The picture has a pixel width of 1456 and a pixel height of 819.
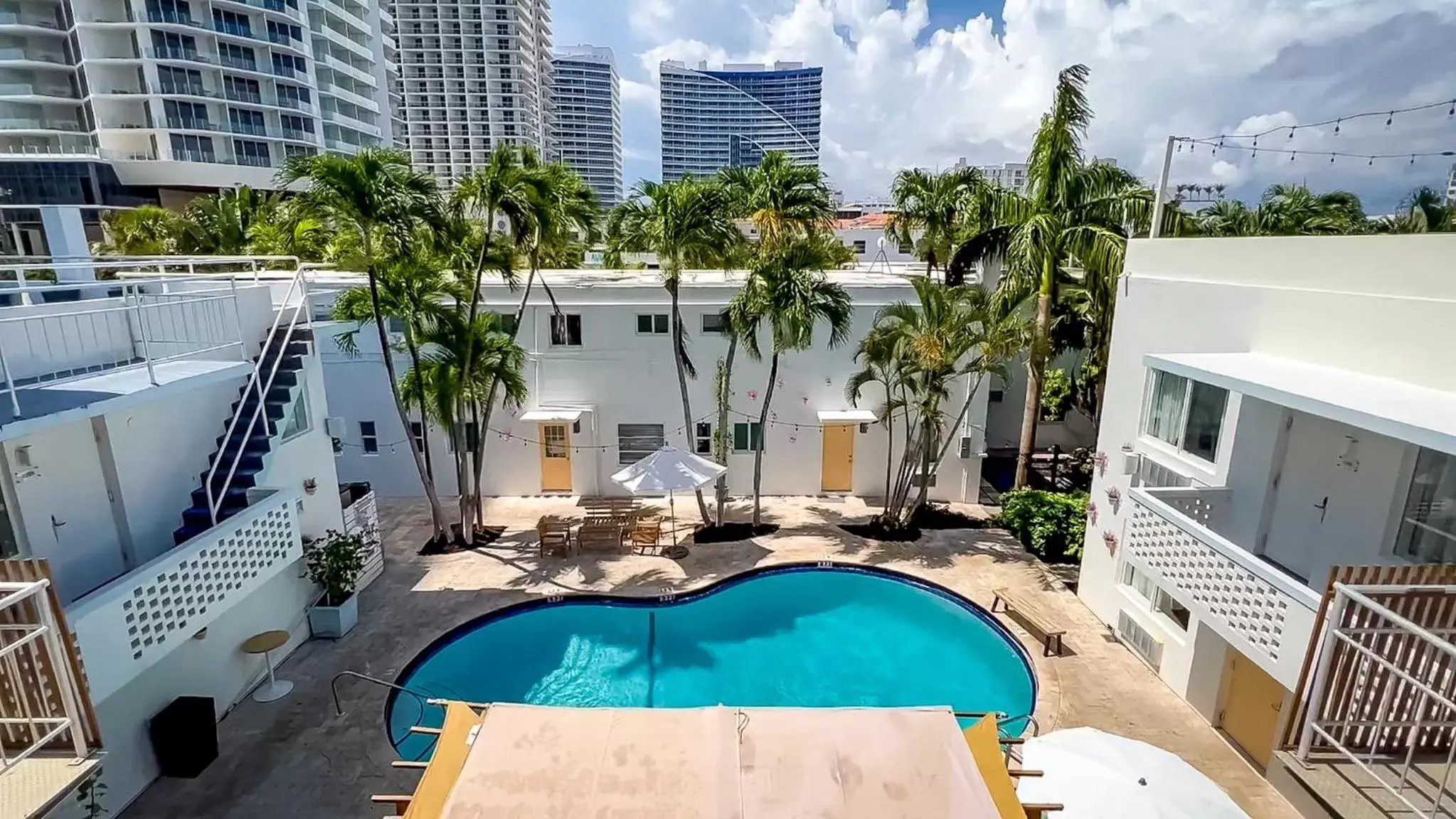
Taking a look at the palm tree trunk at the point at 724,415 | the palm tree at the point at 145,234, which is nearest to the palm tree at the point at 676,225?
the palm tree trunk at the point at 724,415

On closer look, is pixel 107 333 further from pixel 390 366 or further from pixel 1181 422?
pixel 1181 422

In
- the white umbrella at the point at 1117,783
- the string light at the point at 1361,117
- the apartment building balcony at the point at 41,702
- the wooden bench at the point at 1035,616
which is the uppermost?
the string light at the point at 1361,117

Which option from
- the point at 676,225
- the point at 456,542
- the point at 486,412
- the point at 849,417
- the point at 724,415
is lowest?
the point at 456,542

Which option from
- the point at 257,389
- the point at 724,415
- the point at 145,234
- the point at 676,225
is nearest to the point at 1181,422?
the point at 724,415

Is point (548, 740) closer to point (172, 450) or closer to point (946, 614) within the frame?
point (172, 450)

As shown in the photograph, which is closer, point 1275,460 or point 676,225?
point 1275,460

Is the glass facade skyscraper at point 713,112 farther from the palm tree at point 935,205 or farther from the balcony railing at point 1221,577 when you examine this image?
the balcony railing at point 1221,577

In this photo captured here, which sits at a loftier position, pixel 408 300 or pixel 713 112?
pixel 713 112
